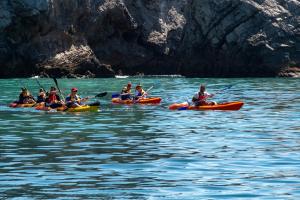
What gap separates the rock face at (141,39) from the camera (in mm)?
81312

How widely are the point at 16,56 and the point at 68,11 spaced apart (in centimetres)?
869

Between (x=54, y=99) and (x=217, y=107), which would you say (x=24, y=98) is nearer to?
(x=54, y=99)

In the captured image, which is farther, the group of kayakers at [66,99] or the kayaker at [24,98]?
the kayaker at [24,98]

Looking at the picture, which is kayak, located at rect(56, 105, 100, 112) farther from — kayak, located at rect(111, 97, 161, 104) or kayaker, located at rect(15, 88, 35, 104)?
→ kayak, located at rect(111, 97, 161, 104)

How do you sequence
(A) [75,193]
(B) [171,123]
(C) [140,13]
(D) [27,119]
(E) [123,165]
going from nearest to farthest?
(A) [75,193] → (E) [123,165] → (B) [171,123] → (D) [27,119] → (C) [140,13]

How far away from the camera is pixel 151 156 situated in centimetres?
1855

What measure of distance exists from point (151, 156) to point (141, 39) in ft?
238

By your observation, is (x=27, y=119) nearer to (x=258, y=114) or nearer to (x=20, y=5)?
(x=258, y=114)

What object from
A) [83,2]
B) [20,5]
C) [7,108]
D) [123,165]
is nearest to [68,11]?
[83,2]

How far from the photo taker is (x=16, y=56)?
81812 mm

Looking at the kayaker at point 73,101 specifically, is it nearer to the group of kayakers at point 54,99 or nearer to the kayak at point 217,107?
the group of kayakers at point 54,99

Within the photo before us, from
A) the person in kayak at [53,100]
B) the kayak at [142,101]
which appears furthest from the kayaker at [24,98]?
the kayak at [142,101]

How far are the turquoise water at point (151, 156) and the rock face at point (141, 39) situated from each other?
1974 inches

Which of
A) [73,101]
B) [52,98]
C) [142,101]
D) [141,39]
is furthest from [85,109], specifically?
[141,39]
